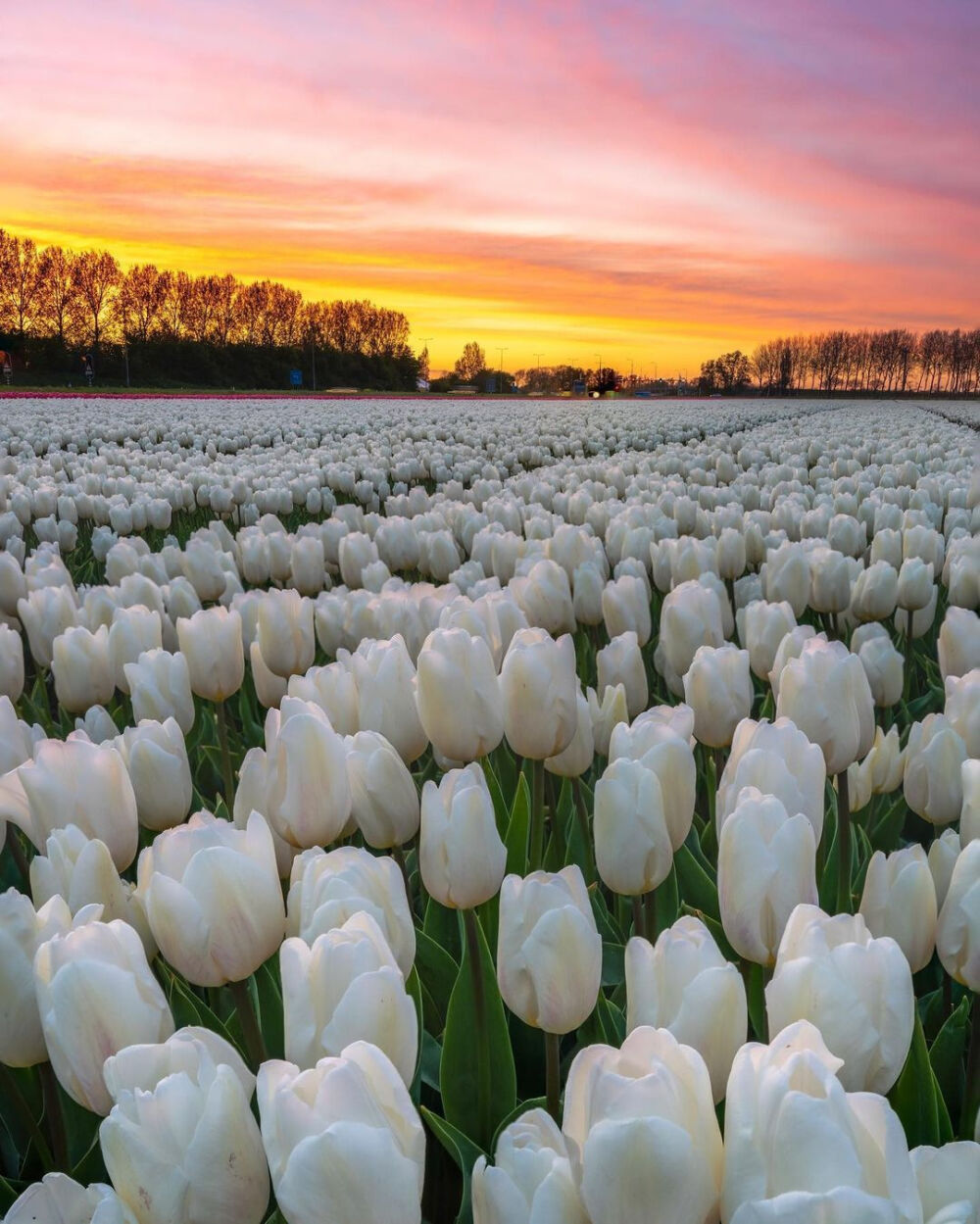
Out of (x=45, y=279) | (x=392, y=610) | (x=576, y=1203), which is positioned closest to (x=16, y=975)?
(x=576, y=1203)

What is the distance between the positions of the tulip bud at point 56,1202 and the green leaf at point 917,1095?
89cm

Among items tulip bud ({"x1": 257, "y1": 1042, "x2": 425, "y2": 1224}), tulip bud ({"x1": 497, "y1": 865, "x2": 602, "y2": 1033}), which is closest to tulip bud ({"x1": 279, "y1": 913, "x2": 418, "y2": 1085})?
tulip bud ({"x1": 257, "y1": 1042, "x2": 425, "y2": 1224})

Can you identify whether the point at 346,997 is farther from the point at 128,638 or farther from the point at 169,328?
the point at 169,328

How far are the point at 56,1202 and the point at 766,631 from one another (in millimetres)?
2064

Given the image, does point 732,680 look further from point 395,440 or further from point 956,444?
point 395,440

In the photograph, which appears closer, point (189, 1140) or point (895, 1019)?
point (189, 1140)

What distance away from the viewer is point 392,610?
112 inches

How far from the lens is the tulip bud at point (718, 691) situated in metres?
2.13

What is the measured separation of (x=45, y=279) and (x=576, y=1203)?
79056mm

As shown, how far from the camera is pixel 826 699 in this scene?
1.82 m

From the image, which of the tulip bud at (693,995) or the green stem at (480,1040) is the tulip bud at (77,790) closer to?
the green stem at (480,1040)

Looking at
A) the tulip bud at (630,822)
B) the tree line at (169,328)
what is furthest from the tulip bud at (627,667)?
the tree line at (169,328)

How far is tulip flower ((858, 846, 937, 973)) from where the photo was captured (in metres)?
1.36

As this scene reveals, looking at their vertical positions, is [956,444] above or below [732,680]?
above
